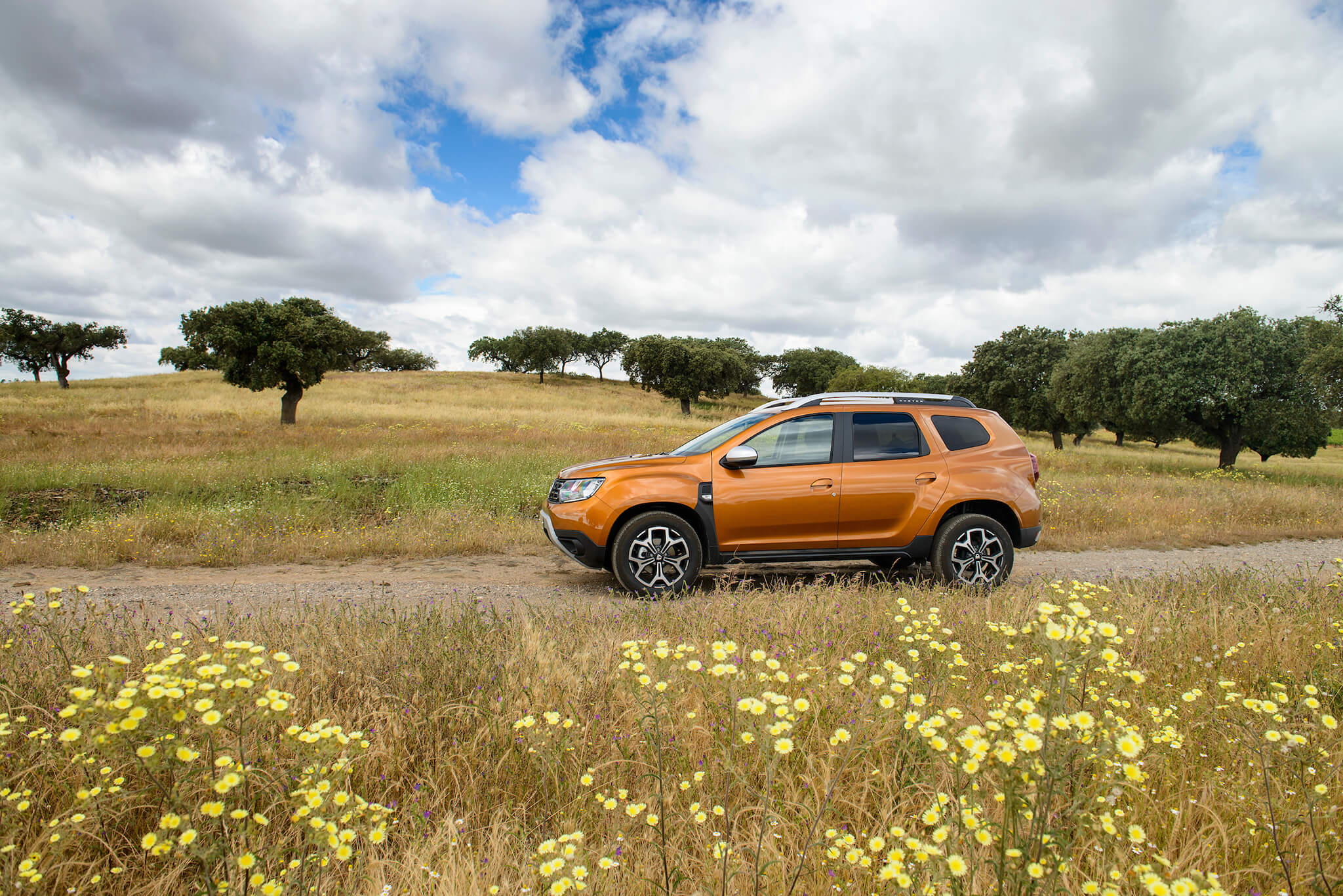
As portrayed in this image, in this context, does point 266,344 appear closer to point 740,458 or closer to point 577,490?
point 577,490

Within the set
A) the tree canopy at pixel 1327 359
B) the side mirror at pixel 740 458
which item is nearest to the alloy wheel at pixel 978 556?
the side mirror at pixel 740 458

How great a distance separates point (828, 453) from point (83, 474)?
15324 mm

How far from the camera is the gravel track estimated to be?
5922 millimetres

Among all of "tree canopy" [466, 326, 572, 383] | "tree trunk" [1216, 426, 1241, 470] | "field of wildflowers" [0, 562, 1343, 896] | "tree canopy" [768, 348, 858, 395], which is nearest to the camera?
"field of wildflowers" [0, 562, 1343, 896]

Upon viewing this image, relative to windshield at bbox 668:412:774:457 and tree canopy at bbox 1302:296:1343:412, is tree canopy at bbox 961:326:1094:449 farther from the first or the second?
windshield at bbox 668:412:774:457

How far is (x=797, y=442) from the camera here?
6.49 m

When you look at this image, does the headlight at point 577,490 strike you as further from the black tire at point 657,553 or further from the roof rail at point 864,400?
the roof rail at point 864,400

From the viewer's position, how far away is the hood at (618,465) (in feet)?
20.9

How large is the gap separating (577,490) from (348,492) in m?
7.02

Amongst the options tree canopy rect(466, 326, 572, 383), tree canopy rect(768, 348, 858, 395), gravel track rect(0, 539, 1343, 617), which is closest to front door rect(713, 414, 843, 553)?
gravel track rect(0, 539, 1343, 617)

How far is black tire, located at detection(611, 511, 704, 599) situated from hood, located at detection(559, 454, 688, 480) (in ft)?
1.69

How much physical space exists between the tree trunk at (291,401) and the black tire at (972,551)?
30.4m

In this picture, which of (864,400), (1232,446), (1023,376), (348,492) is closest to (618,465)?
(864,400)

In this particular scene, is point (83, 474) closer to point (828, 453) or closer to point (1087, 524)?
point (828, 453)
